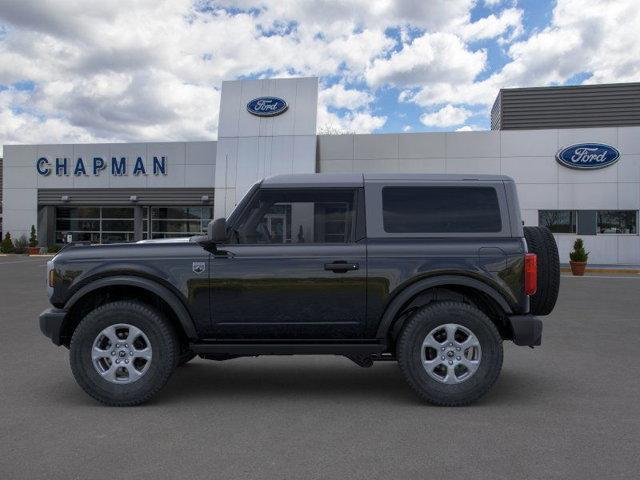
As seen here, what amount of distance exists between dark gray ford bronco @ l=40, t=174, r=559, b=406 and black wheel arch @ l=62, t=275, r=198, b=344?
2 cm

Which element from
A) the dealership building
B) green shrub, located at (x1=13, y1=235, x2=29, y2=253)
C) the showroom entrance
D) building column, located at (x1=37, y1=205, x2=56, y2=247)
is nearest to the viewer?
the dealership building

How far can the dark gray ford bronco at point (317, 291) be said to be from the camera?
4789 mm

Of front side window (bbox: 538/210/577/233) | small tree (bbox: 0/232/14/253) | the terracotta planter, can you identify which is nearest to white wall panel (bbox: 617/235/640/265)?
front side window (bbox: 538/210/577/233)

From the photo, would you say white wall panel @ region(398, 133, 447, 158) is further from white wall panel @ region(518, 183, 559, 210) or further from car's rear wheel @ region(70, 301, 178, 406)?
car's rear wheel @ region(70, 301, 178, 406)

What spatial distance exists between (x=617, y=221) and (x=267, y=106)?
16.6 meters

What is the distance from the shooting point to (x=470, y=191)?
16.5 feet

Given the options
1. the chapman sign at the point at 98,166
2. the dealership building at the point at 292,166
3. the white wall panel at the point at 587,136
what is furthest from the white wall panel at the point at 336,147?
the white wall panel at the point at 587,136

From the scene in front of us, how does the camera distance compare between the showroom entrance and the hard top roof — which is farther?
the showroom entrance

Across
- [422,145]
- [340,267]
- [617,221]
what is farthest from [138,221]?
[340,267]

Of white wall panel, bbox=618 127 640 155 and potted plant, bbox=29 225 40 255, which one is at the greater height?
white wall panel, bbox=618 127 640 155

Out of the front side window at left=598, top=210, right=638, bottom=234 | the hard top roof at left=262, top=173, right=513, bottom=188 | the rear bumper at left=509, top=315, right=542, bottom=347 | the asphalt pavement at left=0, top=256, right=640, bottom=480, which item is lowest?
the asphalt pavement at left=0, top=256, right=640, bottom=480

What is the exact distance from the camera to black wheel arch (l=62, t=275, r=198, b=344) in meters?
4.82

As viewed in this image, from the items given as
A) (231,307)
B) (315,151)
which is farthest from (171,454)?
(315,151)

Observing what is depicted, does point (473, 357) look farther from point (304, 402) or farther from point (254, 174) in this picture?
point (254, 174)
